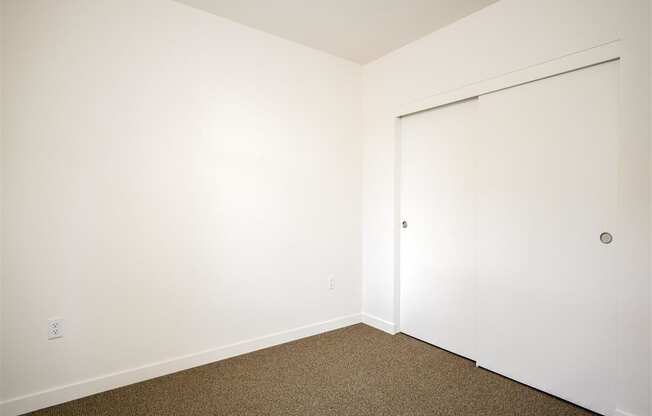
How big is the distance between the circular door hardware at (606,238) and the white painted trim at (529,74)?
0.94m

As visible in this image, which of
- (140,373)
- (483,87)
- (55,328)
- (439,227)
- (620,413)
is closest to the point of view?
(620,413)

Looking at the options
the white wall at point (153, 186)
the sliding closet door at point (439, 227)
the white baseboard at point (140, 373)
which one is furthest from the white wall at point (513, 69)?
the white baseboard at point (140, 373)

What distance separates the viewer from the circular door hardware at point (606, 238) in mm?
1828

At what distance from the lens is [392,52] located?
10.1 feet

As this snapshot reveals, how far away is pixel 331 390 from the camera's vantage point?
2098 millimetres

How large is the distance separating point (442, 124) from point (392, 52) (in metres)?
0.88

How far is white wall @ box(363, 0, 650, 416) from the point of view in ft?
5.53

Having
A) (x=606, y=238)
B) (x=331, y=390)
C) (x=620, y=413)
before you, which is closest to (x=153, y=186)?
(x=331, y=390)

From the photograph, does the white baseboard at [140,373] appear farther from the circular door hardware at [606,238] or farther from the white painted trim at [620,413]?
the circular door hardware at [606,238]

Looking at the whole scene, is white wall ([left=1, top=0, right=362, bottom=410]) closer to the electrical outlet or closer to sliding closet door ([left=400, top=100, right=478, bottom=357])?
the electrical outlet

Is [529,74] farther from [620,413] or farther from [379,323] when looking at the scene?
[379,323]

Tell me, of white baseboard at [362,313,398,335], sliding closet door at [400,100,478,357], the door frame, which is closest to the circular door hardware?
sliding closet door at [400,100,478,357]

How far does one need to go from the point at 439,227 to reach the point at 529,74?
48.7 inches

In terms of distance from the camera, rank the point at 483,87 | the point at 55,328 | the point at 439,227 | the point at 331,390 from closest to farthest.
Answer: the point at 55,328, the point at 331,390, the point at 483,87, the point at 439,227
